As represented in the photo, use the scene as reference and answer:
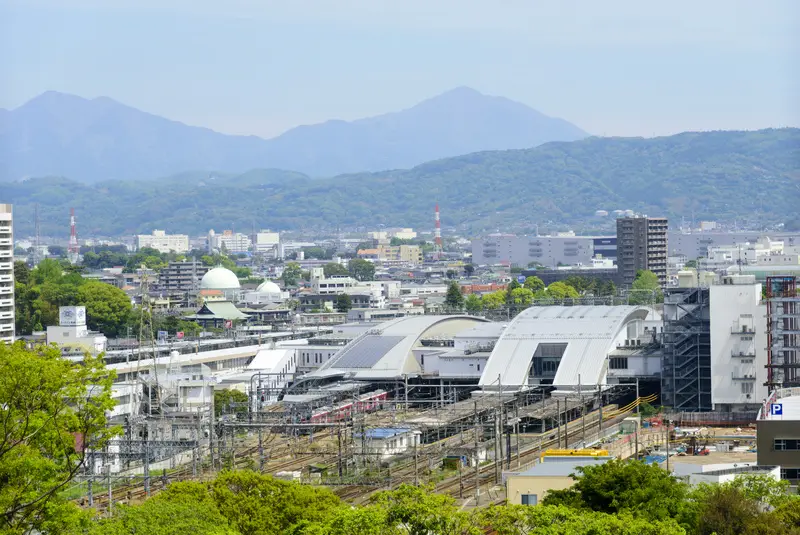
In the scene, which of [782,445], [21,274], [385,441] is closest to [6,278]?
[21,274]

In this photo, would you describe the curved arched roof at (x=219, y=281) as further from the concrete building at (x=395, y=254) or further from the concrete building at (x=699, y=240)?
the concrete building at (x=395, y=254)

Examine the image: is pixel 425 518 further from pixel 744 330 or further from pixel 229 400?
pixel 229 400

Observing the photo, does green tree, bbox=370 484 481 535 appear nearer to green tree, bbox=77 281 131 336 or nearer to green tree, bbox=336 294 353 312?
green tree, bbox=77 281 131 336

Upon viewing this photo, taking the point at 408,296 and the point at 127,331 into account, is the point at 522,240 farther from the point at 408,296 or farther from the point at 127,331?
the point at 127,331

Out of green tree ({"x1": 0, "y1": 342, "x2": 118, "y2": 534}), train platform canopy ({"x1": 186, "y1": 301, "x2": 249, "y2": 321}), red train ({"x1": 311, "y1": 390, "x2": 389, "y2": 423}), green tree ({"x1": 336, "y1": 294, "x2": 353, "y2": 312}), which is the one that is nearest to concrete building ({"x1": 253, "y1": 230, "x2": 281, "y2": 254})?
green tree ({"x1": 336, "y1": 294, "x2": 353, "y2": 312})

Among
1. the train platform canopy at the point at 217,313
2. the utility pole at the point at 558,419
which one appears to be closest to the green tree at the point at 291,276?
the train platform canopy at the point at 217,313

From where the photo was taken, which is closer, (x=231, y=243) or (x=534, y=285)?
(x=534, y=285)
